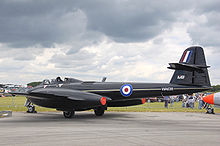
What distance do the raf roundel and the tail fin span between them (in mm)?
2550

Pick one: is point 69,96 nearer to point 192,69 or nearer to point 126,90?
point 126,90

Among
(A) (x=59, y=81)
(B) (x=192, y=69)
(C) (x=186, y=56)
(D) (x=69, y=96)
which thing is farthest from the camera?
(A) (x=59, y=81)

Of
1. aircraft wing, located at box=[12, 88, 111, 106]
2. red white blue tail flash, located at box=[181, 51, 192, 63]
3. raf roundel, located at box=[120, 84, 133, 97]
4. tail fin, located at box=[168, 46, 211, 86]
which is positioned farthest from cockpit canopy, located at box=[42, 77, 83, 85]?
red white blue tail flash, located at box=[181, 51, 192, 63]

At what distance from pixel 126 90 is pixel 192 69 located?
4.07 meters

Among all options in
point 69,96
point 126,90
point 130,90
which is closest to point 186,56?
point 130,90

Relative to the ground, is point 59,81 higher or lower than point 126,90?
higher

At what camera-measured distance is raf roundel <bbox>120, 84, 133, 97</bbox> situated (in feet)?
48.0

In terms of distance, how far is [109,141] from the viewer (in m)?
7.35

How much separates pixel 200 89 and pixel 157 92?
7.96 ft

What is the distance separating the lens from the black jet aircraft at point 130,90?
1377 cm

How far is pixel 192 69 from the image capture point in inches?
551

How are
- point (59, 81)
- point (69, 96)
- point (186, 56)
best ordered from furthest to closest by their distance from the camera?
point (59, 81), point (186, 56), point (69, 96)

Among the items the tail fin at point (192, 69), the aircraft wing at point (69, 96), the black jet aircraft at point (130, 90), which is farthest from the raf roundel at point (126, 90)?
the tail fin at point (192, 69)

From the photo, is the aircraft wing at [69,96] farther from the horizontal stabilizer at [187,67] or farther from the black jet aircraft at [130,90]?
the horizontal stabilizer at [187,67]
